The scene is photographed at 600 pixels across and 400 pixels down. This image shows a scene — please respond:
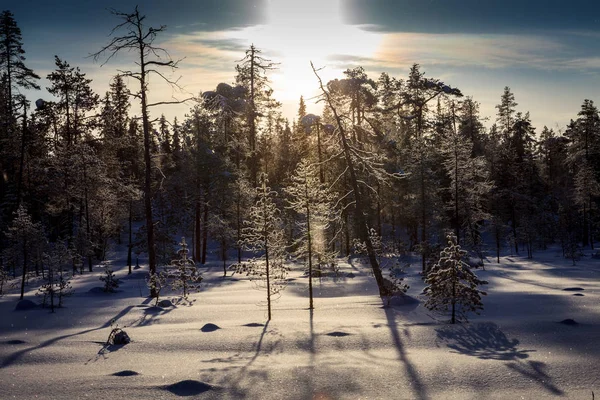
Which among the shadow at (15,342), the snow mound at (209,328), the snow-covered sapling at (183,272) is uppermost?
the snow-covered sapling at (183,272)

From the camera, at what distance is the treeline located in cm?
2420

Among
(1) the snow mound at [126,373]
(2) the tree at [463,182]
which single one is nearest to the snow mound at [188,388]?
(1) the snow mound at [126,373]

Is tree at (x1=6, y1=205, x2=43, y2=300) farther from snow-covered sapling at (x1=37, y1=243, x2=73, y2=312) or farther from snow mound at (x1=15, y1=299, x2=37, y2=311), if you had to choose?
snow mound at (x1=15, y1=299, x2=37, y2=311)

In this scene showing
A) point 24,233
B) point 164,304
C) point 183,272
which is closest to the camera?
point 164,304

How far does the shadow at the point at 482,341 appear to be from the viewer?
31.4ft

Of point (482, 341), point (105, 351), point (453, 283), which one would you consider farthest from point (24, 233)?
Result: point (482, 341)

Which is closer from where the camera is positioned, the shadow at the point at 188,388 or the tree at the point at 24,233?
the shadow at the point at 188,388

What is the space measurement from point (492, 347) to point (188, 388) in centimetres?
732

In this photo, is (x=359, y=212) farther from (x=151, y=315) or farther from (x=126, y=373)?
(x=126, y=373)

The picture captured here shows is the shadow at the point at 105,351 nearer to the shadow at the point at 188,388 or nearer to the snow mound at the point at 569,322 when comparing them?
the shadow at the point at 188,388

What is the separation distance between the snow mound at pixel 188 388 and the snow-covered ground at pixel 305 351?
27 millimetres

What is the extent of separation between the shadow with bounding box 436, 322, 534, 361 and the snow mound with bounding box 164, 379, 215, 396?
596 centimetres

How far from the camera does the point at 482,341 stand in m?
10.8

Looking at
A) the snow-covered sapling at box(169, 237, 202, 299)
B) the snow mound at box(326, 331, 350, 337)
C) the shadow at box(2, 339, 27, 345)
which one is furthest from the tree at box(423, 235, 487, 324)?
the shadow at box(2, 339, 27, 345)
